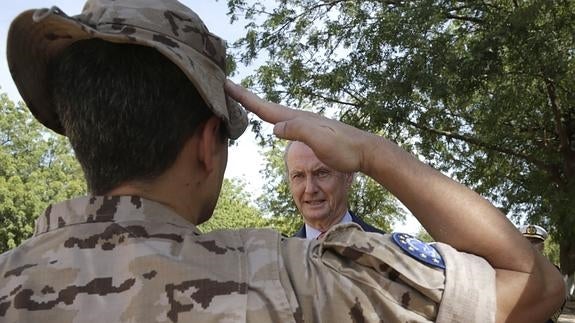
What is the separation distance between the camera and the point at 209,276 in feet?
4.52

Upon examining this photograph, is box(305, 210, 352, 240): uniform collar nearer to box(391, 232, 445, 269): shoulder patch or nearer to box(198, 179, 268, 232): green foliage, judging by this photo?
box(391, 232, 445, 269): shoulder patch

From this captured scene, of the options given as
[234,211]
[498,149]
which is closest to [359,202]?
[498,149]

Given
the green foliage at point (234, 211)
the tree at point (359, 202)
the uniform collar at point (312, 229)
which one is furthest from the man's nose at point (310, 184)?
the green foliage at point (234, 211)

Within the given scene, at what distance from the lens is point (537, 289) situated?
148cm

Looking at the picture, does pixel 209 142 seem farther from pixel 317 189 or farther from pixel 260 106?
pixel 317 189

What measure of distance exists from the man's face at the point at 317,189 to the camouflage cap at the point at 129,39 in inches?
85.4

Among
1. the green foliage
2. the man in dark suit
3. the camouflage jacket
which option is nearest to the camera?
the camouflage jacket

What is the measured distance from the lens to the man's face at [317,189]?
3.78m

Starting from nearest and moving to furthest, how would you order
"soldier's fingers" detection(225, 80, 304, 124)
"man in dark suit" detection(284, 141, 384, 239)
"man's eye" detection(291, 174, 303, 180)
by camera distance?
"soldier's fingers" detection(225, 80, 304, 124)
"man in dark suit" detection(284, 141, 384, 239)
"man's eye" detection(291, 174, 303, 180)

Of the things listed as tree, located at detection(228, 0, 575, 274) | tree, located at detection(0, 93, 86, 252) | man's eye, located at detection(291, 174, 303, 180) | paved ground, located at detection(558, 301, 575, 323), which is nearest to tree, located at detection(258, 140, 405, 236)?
tree, located at detection(228, 0, 575, 274)

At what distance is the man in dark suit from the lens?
12.4ft

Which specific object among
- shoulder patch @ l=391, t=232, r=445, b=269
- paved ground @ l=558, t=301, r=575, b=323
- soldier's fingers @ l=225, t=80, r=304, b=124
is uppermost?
paved ground @ l=558, t=301, r=575, b=323

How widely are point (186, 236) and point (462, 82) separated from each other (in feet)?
34.2

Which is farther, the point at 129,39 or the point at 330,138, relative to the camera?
the point at 330,138
